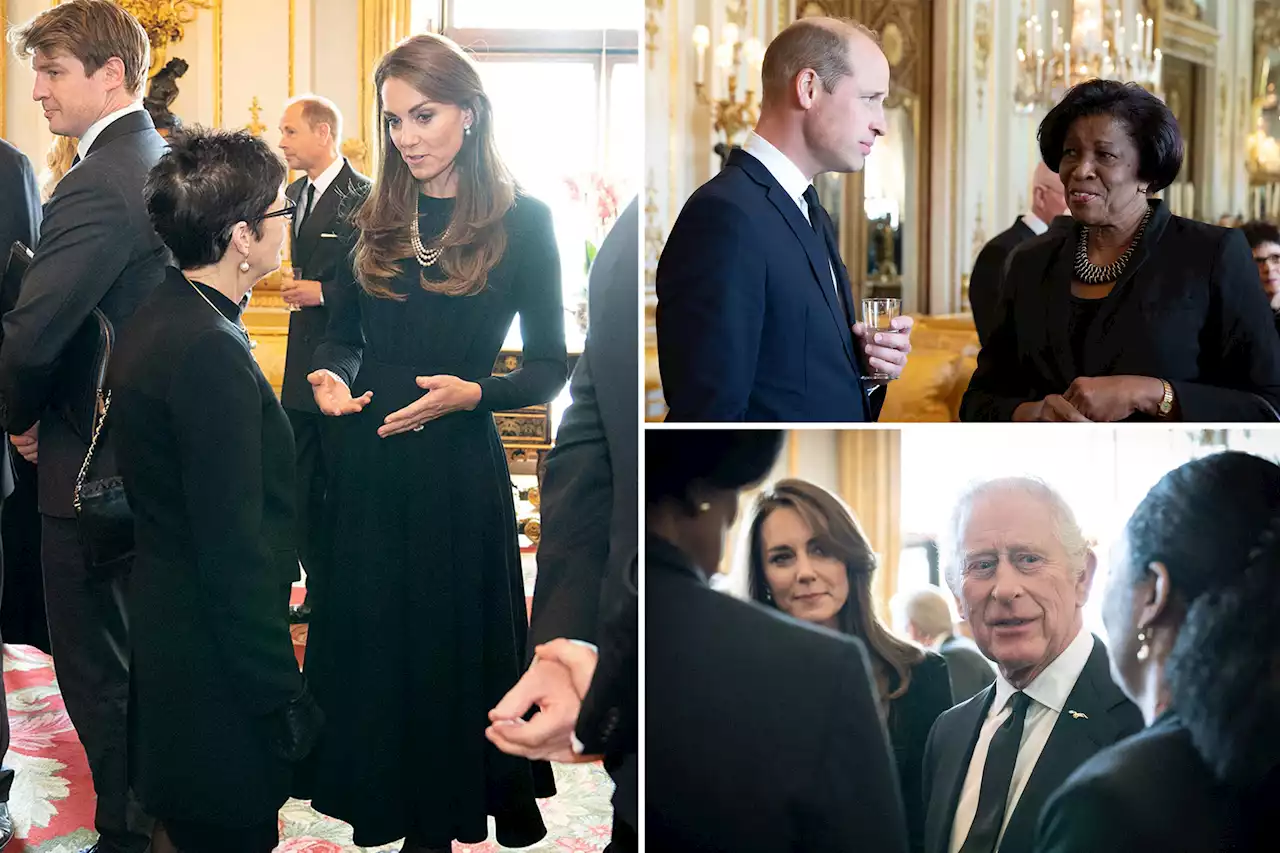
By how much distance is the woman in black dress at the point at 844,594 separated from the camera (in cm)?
215

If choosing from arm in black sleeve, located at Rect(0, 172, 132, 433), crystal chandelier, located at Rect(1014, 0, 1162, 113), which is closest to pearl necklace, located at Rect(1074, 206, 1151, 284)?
arm in black sleeve, located at Rect(0, 172, 132, 433)

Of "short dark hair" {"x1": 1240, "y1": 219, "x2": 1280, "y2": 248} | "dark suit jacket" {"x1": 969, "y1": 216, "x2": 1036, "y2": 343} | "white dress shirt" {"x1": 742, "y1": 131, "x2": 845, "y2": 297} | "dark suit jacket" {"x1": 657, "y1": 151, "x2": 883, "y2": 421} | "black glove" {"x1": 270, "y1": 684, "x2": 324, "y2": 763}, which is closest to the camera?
"black glove" {"x1": 270, "y1": 684, "x2": 324, "y2": 763}

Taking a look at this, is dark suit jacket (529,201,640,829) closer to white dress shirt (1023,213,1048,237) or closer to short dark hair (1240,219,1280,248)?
short dark hair (1240,219,1280,248)

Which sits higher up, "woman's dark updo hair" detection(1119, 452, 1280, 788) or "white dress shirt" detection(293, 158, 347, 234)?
"white dress shirt" detection(293, 158, 347, 234)

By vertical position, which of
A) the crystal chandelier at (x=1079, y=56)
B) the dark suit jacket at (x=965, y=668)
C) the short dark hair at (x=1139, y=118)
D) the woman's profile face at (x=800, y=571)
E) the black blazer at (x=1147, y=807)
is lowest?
the black blazer at (x=1147, y=807)

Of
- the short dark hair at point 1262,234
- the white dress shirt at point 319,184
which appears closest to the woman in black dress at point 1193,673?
the white dress shirt at point 319,184

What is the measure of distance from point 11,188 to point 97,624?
701 millimetres

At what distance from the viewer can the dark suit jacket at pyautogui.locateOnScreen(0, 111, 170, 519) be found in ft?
6.43

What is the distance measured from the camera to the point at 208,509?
1.95 meters

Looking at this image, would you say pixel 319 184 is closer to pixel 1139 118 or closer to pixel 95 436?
pixel 95 436

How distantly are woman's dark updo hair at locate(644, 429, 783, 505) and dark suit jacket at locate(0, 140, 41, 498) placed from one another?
3.39 ft

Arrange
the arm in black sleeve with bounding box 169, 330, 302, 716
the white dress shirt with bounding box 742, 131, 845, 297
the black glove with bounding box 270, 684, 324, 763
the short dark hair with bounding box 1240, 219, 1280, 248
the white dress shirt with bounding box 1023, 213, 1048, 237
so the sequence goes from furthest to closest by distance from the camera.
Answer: the white dress shirt with bounding box 1023, 213, 1048, 237
the short dark hair with bounding box 1240, 219, 1280, 248
the white dress shirt with bounding box 742, 131, 845, 297
the black glove with bounding box 270, 684, 324, 763
the arm in black sleeve with bounding box 169, 330, 302, 716

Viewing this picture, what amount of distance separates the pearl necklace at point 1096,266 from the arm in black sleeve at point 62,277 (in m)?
1.89

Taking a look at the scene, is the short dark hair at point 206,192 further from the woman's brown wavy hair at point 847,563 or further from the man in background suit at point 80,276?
the woman's brown wavy hair at point 847,563
